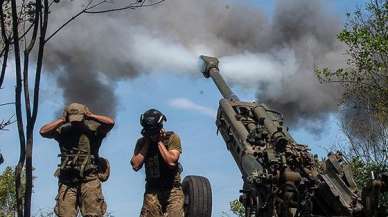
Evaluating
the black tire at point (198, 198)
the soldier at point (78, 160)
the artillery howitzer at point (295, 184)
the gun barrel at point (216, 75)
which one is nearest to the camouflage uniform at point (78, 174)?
the soldier at point (78, 160)

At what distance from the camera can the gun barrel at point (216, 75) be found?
10.7 metres

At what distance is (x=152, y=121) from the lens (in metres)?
7.80

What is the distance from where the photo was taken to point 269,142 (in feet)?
27.4

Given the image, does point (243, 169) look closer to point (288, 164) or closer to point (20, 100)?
point (288, 164)

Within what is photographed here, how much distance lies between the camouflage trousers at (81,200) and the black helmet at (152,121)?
0.83m

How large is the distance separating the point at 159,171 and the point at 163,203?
13.3 inches

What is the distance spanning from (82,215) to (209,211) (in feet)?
4.23

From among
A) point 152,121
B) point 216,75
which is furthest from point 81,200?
point 216,75

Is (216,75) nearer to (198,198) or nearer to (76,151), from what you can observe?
(198,198)

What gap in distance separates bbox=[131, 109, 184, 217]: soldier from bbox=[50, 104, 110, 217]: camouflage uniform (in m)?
0.48

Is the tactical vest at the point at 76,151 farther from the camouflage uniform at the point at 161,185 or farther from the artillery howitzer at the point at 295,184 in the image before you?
the artillery howitzer at the point at 295,184

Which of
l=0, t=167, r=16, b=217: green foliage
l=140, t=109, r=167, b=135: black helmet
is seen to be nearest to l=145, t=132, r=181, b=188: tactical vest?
l=140, t=109, r=167, b=135: black helmet

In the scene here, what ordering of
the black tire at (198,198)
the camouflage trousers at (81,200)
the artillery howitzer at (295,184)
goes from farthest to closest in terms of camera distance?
1. the black tire at (198,198)
2. the camouflage trousers at (81,200)
3. the artillery howitzer at (295,184)

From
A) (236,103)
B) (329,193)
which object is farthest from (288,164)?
(236,103)
